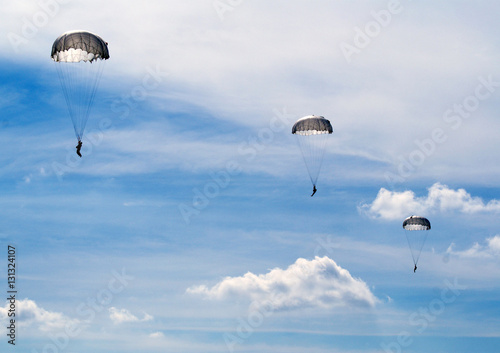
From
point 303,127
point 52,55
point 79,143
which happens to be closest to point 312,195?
point 303,127

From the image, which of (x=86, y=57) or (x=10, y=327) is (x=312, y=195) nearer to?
(x=86, y=57)

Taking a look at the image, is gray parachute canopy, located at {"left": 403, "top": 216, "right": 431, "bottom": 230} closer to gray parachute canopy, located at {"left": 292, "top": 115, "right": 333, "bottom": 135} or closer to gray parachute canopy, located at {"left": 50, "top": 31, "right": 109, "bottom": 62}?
gray parachute canopy, located at {"left": 292, "top": 115, "right": 333, "bottom": 135}

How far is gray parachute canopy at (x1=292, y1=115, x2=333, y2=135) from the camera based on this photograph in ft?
281

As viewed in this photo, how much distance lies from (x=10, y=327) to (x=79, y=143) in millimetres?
21209

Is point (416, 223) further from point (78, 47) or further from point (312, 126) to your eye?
point (78, 47)

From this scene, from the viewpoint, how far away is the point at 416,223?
111 m

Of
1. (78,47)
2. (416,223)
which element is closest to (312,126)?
(78,47)

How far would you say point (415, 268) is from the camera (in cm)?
11569

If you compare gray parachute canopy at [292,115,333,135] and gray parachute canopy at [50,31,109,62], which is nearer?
gray parachute canopy at [50,31,109,62]

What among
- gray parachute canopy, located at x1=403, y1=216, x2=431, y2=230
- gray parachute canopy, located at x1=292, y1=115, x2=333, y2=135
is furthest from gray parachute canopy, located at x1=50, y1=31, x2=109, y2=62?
gray parachute canopy, located at x1=403, y1=216, x2=431, y2=230

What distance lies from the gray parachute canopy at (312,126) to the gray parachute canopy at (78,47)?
27.1m

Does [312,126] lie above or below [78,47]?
below

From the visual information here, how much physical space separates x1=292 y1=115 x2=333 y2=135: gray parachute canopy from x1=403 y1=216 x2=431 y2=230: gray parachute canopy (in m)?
32.7

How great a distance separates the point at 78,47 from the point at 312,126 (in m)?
31.2
